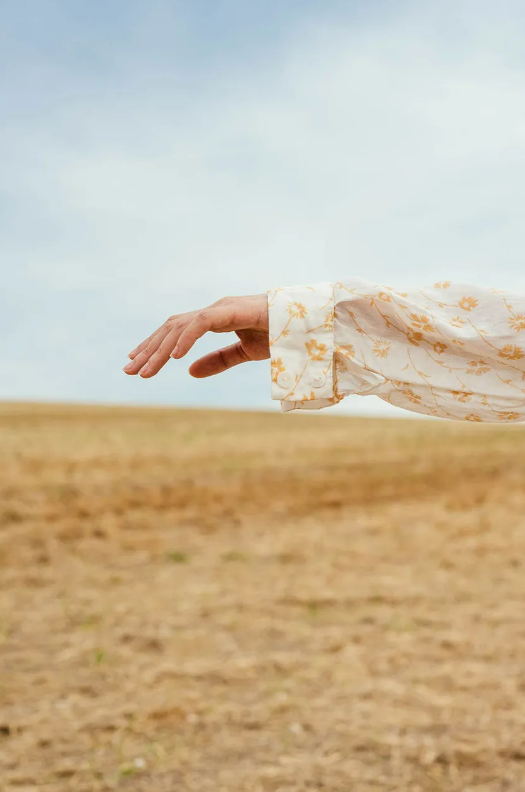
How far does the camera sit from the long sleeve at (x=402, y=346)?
1.09 m

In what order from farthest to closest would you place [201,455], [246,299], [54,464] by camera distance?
[201,455] → [54,464] → [246,299]

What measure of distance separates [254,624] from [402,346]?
2.72 m

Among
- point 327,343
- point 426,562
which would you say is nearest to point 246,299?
point 327,343

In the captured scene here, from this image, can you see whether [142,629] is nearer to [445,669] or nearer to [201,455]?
[445,669]

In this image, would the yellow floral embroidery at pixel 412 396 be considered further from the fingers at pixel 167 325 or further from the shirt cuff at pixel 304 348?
the fingers at pixel 167 325

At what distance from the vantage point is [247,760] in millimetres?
2400

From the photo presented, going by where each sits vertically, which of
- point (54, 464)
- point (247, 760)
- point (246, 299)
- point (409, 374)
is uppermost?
point (246, 299)

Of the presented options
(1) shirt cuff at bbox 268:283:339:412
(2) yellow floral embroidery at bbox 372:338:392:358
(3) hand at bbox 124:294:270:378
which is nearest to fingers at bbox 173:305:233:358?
(3) hand at bbox 124:294:270:378

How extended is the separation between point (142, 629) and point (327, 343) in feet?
9.10

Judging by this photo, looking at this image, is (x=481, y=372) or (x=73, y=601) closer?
(x=481, y=372)

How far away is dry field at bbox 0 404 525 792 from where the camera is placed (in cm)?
242

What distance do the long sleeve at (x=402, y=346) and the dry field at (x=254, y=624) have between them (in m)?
1.64

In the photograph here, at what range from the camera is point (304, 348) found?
1.10 m

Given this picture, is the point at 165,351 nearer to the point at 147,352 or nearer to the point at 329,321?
the point at 147,352
